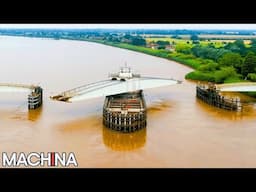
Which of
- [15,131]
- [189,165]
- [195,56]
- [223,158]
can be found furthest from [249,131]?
[195,56]

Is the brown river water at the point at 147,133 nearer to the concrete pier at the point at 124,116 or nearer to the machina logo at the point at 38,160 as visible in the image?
the concrete pier at the point at 124,116

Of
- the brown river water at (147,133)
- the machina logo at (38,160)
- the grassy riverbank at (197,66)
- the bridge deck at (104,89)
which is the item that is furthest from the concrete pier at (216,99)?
the machina logo at (38,160)

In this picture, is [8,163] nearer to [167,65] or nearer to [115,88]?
[115,88]

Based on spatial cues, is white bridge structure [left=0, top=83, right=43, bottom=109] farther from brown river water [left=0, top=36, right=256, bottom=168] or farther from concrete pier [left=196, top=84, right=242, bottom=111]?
concrete pier [left=196, top=84, right=242, bottom=111]

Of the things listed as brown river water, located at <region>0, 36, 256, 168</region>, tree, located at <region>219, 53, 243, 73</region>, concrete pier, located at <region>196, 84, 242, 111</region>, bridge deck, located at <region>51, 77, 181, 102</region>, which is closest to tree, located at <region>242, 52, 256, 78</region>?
tree, located at <region>219, 53, 243, 73</region>

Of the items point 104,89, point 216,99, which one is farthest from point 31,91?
point 216,99

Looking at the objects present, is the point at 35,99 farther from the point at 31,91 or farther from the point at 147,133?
the point at 147,133
